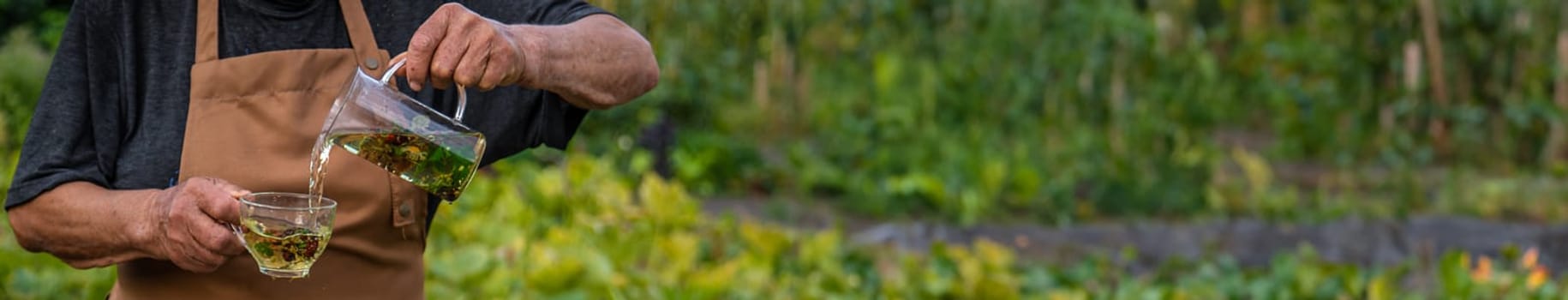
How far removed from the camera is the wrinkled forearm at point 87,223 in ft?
5.51

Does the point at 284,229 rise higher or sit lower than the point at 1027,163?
higher

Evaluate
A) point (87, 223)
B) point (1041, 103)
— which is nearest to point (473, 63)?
point (87, 223)

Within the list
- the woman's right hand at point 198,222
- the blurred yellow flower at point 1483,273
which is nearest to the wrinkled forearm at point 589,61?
the woman's right hand at point 198,222

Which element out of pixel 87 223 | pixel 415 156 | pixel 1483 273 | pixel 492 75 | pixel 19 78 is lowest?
pixel 1483 273

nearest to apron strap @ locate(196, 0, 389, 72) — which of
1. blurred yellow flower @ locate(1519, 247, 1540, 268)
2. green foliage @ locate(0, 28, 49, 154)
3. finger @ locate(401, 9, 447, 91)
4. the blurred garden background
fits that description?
finger @ locate(401, 9, 447, 91)

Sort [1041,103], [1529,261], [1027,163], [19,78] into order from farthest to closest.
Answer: [1041,103], [1027,163], [1529,261], [19,78]

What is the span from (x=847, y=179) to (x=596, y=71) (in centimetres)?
459

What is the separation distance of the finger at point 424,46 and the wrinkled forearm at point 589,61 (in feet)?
0.27

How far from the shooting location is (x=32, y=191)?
1.74 meters

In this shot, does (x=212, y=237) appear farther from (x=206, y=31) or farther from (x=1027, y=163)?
(x=1027, y=163)

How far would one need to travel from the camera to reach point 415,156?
1.64 metres

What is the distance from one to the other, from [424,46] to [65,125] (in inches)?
17.6

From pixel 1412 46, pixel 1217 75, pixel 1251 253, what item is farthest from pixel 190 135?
pixel 1217 75

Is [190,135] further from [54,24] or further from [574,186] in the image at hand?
[574,186]
